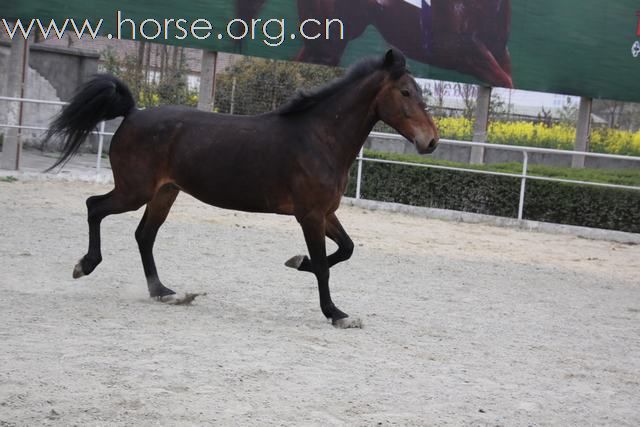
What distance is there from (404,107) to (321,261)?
120 centimetres

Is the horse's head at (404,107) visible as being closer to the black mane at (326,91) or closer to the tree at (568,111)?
the black mane at (326,91)

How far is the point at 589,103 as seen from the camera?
1647 cm

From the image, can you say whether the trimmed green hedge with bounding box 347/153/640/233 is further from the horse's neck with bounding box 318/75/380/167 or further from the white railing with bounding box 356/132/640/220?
the horse's neck with bounding box 318/75/380/167

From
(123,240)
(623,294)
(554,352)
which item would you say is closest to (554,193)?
(623,294)

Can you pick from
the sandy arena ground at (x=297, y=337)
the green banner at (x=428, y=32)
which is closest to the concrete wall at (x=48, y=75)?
the green banner at (x=428, y=32)

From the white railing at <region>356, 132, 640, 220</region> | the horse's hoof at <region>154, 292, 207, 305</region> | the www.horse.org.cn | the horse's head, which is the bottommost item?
the horse's hoof at <region>154, 292, 207, 305</region>

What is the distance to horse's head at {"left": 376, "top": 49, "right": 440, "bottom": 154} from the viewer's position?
5953mm

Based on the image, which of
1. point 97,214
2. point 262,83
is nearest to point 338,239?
point 97,214

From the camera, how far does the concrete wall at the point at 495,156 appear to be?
18.6 m

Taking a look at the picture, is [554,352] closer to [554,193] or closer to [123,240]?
[123,240]

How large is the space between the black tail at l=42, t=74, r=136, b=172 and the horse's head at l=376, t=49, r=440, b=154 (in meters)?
1.96

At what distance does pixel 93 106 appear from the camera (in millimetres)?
6609

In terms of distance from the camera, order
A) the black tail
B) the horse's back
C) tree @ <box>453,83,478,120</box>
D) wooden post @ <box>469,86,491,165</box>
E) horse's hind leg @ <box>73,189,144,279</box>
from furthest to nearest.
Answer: tree @ <box>453,83,478,120</box> → wooden post @ <box>469,86,491,165</box> → the black tail → horse's hind leg @ <box>73,189,144,279</box> → the horse's back

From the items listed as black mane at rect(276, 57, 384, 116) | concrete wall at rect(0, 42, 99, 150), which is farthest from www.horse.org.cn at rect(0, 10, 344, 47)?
black mane at rect(276, 57, 384, 116)
